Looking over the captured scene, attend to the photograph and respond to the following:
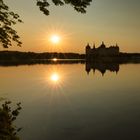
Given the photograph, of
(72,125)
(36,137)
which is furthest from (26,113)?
(36,137)

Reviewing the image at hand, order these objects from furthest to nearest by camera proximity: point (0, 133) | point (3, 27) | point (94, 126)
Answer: point (94, 126) < point (3, 27) < point (0, 133)

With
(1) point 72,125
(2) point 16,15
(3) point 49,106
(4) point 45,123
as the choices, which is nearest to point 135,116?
(1) point 72,125

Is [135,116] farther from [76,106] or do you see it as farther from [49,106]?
[49,106]

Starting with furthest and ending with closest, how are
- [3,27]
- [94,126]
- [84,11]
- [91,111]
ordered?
[91,111], [94,126], [3,27], [84,11]

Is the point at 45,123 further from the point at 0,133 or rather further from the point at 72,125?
the point at 0,133

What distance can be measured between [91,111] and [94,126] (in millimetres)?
5809

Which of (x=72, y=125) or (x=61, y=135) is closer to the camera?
(x=61, y=135)

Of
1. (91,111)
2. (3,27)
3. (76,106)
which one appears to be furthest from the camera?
(76,106)

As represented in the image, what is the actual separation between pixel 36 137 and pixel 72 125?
159 inches

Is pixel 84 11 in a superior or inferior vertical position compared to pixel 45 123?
superior

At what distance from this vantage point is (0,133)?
6.89m

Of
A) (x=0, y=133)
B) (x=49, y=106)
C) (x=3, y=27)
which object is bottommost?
(x=49, y=106)

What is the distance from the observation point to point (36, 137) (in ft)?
66.4

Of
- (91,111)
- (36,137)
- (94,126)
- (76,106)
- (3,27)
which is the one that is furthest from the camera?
(76,106)
